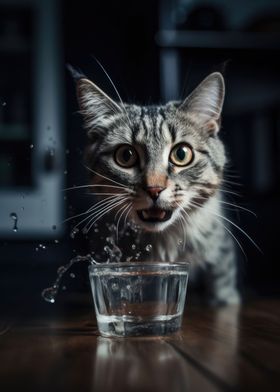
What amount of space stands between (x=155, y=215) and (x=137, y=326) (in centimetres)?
26

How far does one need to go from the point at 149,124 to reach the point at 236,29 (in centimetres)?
167

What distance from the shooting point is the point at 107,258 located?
1.04m

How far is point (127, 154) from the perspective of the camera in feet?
3.33

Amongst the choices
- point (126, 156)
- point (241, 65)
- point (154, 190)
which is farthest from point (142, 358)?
point (241, 65)

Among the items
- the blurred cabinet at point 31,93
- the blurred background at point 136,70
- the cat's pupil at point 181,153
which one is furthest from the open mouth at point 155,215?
the blurred cabinet at point 31,93

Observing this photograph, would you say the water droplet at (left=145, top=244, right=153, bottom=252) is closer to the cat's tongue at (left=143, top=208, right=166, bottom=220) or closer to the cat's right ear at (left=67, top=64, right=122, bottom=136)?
the cat's tongue at (left=143, top=208, right=166, bottom=220)

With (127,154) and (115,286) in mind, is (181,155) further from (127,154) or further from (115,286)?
(115,286)

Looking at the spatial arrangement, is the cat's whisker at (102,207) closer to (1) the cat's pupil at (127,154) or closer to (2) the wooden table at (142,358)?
(1) the cat's pupil at (127,154)

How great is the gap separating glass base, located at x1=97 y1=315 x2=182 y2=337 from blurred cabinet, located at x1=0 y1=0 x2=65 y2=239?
5.77 ft

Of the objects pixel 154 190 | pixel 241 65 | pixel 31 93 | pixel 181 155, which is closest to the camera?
pixel 154 190

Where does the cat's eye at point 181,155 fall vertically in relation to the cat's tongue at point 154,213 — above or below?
above

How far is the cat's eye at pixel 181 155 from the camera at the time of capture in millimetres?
1017

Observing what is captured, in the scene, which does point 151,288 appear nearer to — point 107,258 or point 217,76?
point 107,258

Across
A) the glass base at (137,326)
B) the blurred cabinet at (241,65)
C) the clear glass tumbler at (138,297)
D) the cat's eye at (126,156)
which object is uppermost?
the blurred cabinet at (241,65)
